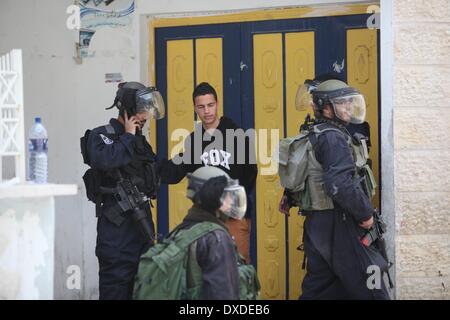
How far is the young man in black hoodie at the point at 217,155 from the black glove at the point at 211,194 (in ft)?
7.19

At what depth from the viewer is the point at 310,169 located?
19.9 feet

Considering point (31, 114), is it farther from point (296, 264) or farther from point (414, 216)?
point (414, 216)

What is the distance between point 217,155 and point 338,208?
4.73 feet

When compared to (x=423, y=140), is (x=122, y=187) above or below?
below

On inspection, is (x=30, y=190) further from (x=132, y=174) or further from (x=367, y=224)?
(x=367, y=224)

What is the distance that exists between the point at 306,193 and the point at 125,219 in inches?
51.0

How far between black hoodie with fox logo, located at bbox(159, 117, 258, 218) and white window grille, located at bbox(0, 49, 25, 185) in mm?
1996

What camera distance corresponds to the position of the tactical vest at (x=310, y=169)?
6.04m

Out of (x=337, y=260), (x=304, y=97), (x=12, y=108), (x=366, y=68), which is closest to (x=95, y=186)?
(x=12, y=108)

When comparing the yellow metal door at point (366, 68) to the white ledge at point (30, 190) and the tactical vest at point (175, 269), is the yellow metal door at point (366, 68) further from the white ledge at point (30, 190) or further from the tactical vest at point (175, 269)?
the white ledge at point (30, 190)

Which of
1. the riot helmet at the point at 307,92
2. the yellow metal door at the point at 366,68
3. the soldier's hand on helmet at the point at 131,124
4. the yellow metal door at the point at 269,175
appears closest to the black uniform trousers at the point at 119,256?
the soldier's hand on helmet at the point at 131,124

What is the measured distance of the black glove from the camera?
4797 mm

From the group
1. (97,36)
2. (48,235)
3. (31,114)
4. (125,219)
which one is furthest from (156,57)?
(48,235)

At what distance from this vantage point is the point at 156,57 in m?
7.95
